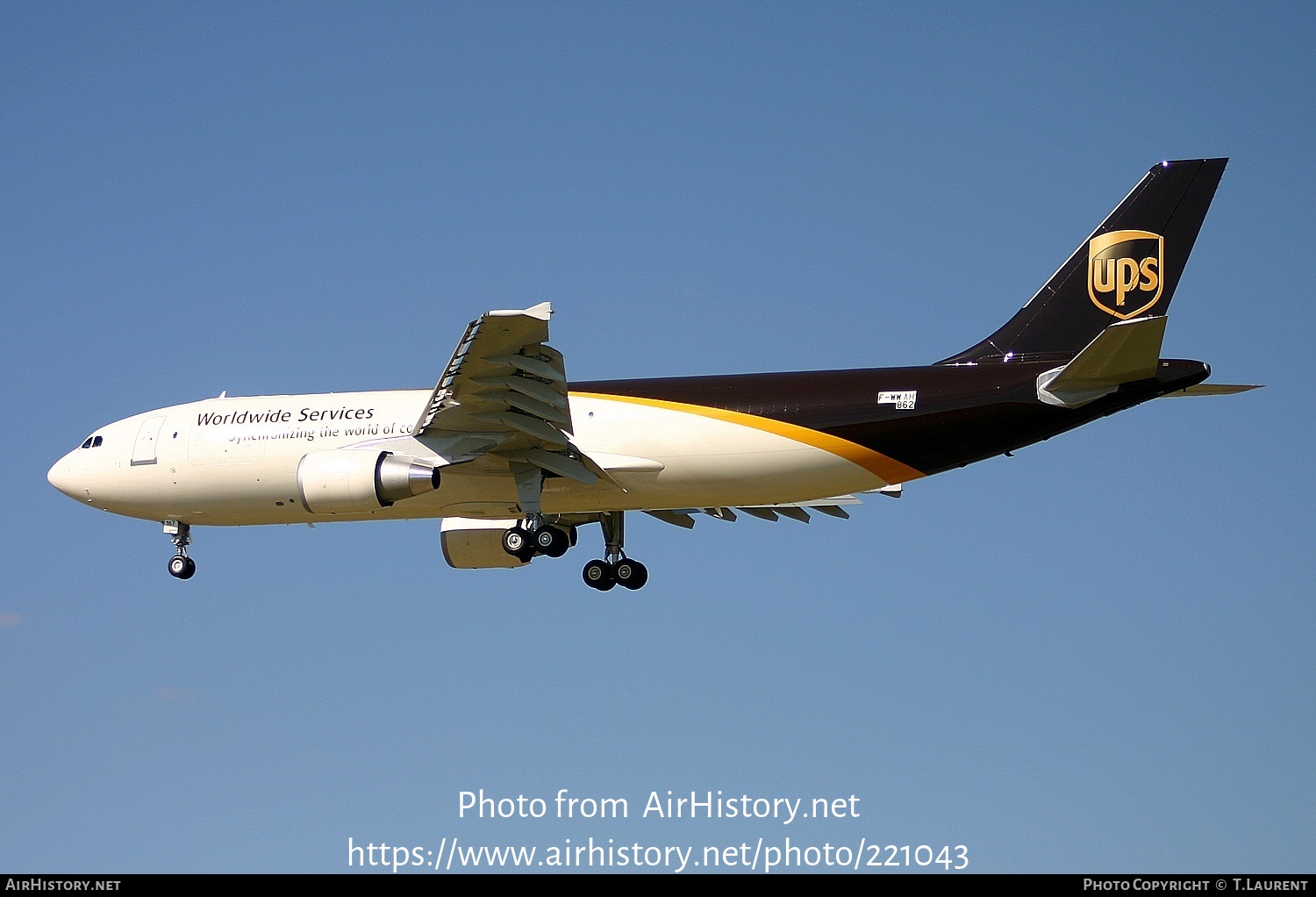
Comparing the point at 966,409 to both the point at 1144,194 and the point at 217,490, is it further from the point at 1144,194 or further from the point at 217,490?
the point at 217,490

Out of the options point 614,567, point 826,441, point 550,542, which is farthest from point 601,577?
point 826,441

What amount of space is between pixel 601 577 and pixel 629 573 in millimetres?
579

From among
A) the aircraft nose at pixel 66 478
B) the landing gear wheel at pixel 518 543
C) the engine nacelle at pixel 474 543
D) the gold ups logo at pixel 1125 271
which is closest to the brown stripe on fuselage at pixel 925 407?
the gold ups logo at pixel 1125 271

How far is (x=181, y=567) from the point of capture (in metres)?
30.9

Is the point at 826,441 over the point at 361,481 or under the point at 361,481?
over

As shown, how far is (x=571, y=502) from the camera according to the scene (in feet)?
95.1

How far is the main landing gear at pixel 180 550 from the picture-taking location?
3089 cm

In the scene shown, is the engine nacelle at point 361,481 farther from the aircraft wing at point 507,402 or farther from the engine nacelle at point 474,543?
the engine nacelle at point 474,543

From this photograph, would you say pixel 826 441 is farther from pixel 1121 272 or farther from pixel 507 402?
pixel 1121 272

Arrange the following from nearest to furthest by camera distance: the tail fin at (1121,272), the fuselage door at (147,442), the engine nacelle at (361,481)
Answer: the tail fin at (1121,272) → the engine nacelle at (361,481) → the fuselage door at (147,442)

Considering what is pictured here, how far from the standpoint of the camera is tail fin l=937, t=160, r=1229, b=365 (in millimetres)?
26469

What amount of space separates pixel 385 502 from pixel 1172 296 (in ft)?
46.2

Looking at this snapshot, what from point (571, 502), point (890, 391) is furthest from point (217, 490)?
point (890, 391)

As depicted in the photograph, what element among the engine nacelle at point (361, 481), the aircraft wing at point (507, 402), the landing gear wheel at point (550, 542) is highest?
the aircraft wing at point (507, 402)
